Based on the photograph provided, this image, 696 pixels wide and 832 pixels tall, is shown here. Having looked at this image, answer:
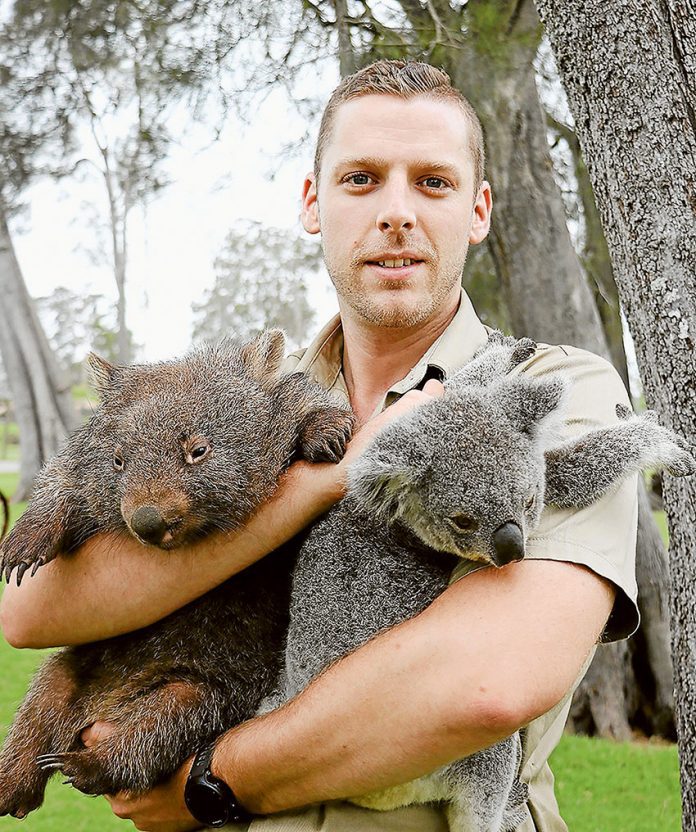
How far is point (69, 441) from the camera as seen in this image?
105 inches

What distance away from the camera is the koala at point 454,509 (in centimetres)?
187

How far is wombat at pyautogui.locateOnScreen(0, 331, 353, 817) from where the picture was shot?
2.20 meters

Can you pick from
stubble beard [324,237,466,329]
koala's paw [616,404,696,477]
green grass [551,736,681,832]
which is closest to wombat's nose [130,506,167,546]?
stubble beard [324,237,466,329]

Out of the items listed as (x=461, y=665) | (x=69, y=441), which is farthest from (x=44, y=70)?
(x=461, y=665)

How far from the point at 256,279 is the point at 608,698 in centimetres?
2197

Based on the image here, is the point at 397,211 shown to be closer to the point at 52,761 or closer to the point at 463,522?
the point at 463,522

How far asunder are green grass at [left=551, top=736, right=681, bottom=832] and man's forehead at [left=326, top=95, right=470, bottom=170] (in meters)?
4.32

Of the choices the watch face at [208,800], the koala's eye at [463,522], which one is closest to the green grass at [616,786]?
the watch face at [208,800]

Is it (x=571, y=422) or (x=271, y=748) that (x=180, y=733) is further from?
(x=571, y=422)

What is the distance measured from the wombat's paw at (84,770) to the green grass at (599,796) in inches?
118

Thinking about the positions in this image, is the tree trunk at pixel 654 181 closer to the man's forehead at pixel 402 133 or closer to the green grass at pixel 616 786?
the man's forehead at pixel 402 133

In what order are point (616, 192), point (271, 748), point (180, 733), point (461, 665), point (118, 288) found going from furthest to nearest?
point (118, 288), point (616, 192), point (180, 733), point (271, 748), point (461, 665)

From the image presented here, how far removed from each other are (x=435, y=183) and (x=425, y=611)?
1.30 meters

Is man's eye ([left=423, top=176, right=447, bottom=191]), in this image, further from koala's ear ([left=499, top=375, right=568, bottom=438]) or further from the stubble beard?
koala's ear ([left=499, top=375, right=568, bottom=438])
